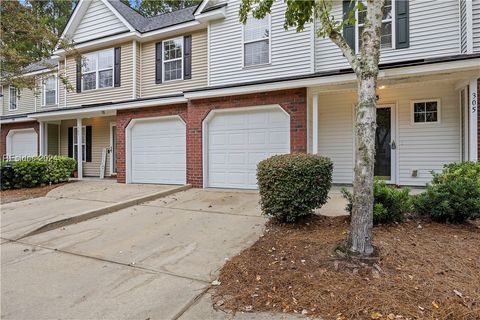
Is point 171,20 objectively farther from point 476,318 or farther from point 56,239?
point 476,318

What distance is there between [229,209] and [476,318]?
15.5 ft

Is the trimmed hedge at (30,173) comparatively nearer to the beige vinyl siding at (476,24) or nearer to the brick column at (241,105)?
the brick column at (241,105)

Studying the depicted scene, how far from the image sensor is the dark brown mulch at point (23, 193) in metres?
8.78

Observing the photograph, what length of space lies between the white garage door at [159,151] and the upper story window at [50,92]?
7.25 m

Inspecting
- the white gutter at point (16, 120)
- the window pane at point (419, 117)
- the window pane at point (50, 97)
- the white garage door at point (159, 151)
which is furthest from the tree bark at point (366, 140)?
the window pane at point (50, 97)

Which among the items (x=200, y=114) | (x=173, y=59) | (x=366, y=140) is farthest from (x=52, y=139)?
(x=366, y=140)

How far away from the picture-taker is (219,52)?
35.6ft

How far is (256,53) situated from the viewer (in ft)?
33.9

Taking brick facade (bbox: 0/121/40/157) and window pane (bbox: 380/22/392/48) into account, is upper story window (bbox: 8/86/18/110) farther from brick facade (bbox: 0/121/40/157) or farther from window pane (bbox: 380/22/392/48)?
window pane (bbox: 380/22/392/48)

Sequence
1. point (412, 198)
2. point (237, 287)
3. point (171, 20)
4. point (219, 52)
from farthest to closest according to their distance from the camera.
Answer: point (171, 20), point (219, 52), point (412, 198), point (237, 287)

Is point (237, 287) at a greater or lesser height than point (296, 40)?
lesser

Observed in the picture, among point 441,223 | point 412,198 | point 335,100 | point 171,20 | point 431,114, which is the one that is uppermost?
point 171,20

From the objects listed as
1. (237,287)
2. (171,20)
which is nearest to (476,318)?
(237,287)

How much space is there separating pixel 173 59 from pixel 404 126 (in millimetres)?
8812
